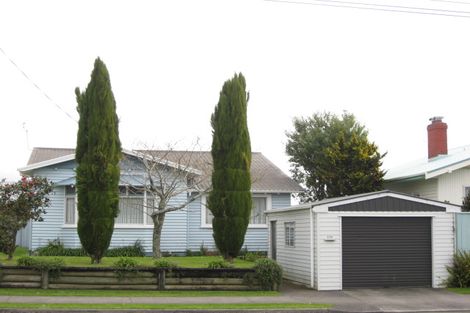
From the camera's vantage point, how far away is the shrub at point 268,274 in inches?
699

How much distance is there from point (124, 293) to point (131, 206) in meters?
9.72

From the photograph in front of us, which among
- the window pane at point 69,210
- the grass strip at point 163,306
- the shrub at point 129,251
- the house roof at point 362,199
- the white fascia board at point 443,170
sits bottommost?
the grass strip at point 163,306

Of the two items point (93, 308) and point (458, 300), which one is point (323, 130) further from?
point (93, 308)

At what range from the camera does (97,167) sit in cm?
1861

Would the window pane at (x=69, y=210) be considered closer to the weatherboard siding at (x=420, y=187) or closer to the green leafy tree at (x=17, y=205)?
the green leafy tree at (x=17, y=205)

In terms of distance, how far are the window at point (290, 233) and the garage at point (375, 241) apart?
79 centimetres

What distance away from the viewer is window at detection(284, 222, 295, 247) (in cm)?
2056

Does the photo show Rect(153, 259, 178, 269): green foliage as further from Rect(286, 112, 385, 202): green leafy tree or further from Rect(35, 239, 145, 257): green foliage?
Rect(286, 112, 385, 202): green leafy tree

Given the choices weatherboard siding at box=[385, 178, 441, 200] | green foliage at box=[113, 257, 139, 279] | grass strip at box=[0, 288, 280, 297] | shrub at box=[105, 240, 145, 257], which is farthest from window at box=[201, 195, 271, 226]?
green foliage at box=[113, 257, 139, 279]

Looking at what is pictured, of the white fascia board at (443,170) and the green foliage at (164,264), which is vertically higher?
the white fascia board at (443,170)

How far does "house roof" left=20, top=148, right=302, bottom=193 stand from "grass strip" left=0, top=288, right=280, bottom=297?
8.54 metres

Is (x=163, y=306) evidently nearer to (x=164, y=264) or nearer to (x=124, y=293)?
(x=124, y=293)

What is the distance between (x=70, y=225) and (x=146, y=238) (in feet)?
10.2

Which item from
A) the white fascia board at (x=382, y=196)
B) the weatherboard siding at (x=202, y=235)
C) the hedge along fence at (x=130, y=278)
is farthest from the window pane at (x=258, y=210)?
the hedge along fence at (x=130, y=278)
